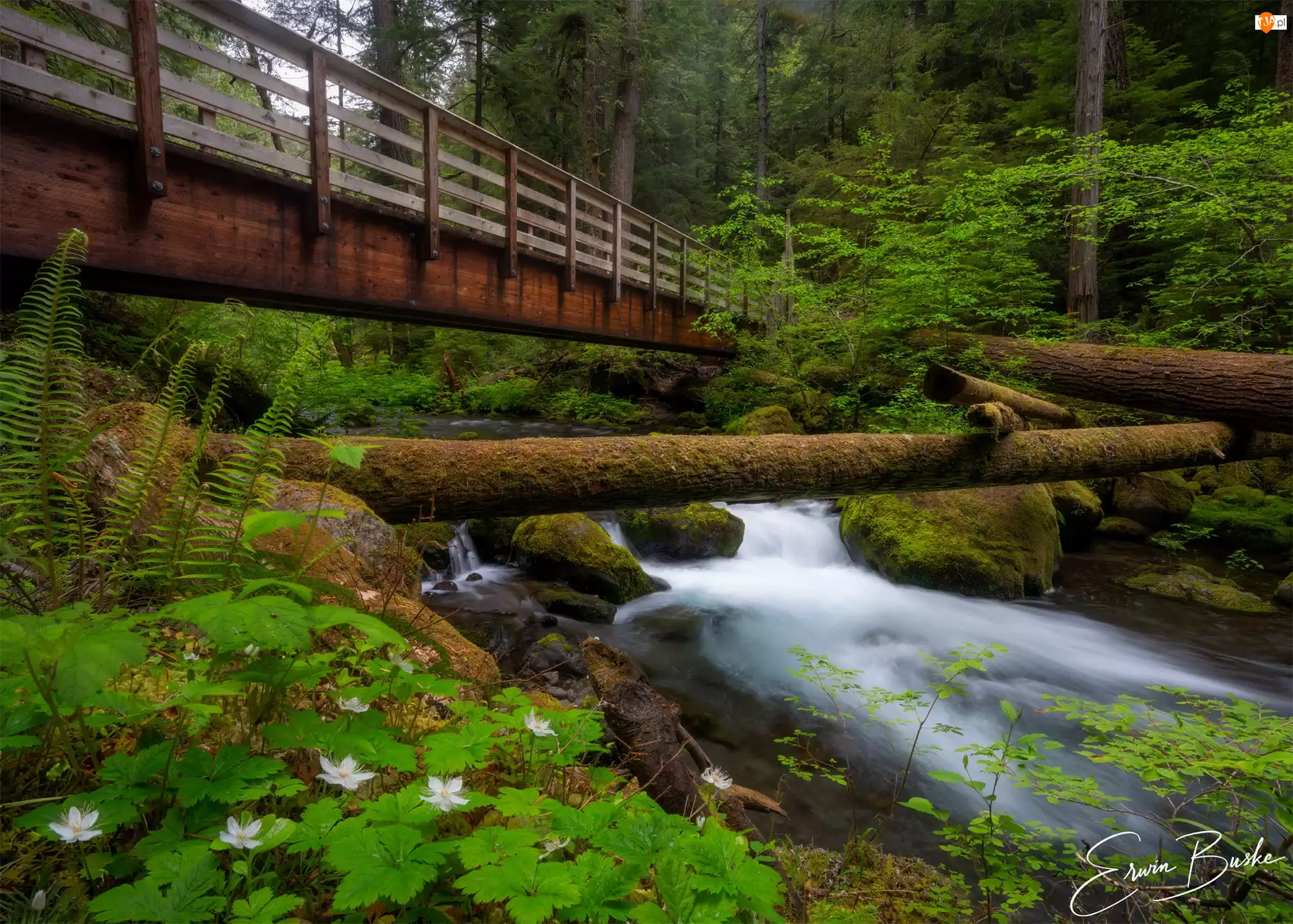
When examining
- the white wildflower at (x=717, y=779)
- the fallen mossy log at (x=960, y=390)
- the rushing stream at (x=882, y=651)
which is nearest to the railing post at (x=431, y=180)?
the rushing stream at (x=882, y=651)

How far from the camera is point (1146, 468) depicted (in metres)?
7.05

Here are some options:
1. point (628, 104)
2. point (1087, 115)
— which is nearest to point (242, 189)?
point (1087, 115)

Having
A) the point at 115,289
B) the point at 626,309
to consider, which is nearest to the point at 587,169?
the point at 626,309

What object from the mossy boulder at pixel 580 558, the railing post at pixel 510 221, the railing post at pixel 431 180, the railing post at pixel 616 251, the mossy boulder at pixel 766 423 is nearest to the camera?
the railing post at pixel 431 180

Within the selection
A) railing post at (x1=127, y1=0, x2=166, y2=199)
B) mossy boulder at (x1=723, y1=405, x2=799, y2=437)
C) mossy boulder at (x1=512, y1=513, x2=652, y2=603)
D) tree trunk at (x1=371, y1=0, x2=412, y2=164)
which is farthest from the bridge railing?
tree trunk at (x1=371, y1=0, x2=412, y2=164)

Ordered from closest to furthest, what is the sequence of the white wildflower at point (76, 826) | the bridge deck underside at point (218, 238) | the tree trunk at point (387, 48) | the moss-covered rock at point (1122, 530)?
the white wildflower at point (76, 826), the bridge deck underside at point (218, 238), the moss-covered rock at point (1122, 530), the tree trunk at point (387, 48)

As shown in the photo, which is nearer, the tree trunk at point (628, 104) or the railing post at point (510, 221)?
the railing post at point (510, 221)

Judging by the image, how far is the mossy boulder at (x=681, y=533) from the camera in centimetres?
857

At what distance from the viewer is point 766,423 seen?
11234 millimetres

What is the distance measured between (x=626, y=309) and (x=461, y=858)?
10.4 metres

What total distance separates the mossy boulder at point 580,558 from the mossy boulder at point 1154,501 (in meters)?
8.67

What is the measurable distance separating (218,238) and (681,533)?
6.24m

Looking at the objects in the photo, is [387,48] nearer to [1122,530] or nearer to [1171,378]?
[1171,378]

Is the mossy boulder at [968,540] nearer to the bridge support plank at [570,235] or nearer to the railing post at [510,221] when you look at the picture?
the bridge support plank at [570,235]
